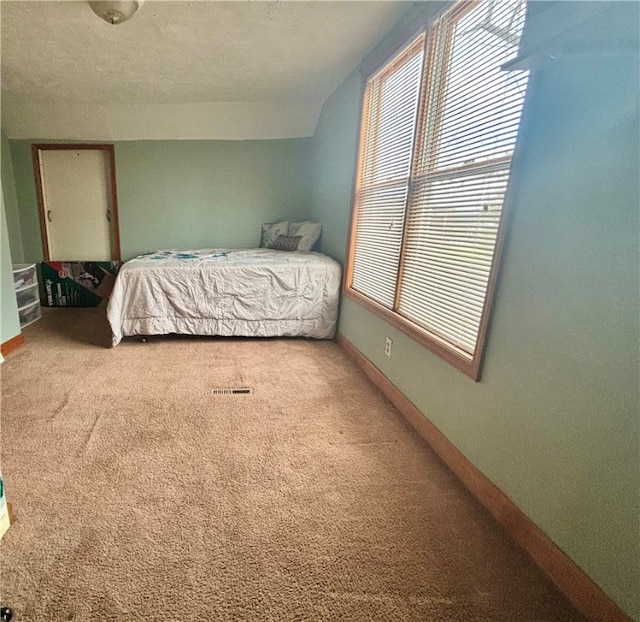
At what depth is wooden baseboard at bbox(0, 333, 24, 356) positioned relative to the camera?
2.47 metres

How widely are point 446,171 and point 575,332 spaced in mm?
971

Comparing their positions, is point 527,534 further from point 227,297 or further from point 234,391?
point 227,297

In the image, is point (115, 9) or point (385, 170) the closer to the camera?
point (115, 9)

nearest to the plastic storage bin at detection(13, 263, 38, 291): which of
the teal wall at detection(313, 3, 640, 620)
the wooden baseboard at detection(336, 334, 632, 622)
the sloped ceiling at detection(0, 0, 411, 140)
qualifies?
the sloped ceiling at detection(0, 0, 411, 140)

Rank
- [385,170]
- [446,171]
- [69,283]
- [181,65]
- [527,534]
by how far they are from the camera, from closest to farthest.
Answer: [527,534], [446,171], [385,170], [181,65], [69,283]

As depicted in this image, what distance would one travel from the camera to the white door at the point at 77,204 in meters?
4.00

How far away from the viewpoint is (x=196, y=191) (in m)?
4.12

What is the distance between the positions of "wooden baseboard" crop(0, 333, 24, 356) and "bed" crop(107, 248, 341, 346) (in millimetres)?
685

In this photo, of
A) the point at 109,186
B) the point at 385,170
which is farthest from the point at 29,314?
the point at 385,170

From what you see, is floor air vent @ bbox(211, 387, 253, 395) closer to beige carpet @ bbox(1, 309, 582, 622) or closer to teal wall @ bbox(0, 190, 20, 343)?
beige carpet @ bbox(1, 309, 582, 622)

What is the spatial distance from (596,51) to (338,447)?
5.32ft

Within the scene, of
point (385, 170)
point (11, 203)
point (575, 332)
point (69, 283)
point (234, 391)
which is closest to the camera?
point (575, 332)

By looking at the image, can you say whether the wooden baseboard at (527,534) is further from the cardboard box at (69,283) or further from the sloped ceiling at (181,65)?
the cardboard box at (69,283)

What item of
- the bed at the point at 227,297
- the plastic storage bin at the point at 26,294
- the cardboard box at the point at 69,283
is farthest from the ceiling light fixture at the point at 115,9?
the cardboard box at the point at 69,283
